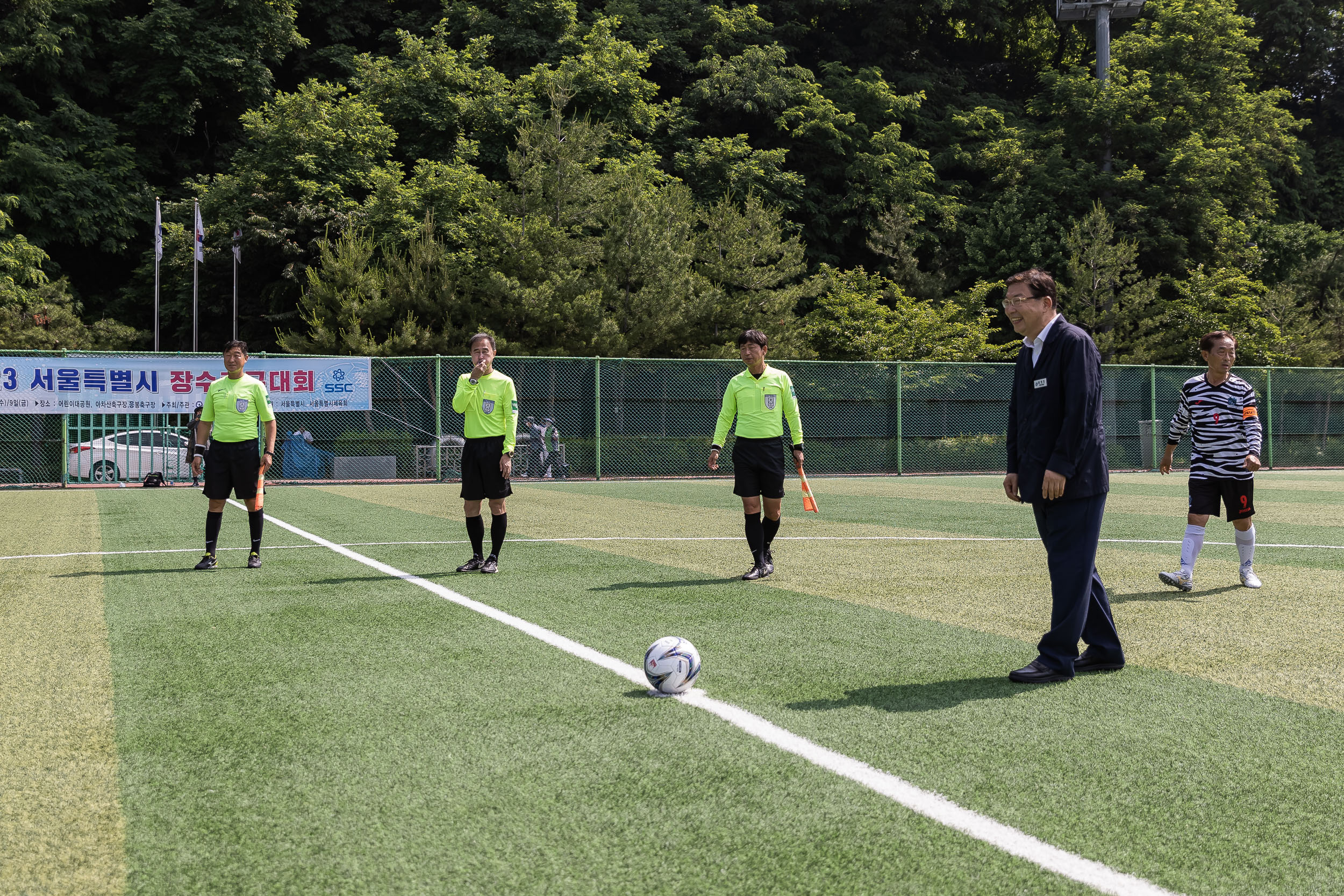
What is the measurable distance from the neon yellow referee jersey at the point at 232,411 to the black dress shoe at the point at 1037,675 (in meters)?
6.54

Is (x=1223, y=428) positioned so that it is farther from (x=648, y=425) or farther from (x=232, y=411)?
(x=648, y=425)

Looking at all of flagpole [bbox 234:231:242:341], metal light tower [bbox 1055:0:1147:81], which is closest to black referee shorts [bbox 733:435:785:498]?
flagpole [bbox 234:231:242:341]

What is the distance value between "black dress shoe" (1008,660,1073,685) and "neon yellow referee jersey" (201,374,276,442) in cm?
654

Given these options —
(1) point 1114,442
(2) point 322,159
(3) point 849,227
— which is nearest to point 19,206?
(2) point 322,159

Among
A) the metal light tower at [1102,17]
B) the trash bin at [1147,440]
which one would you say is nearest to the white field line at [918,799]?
the trash bin at [1147,440]

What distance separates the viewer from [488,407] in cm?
831

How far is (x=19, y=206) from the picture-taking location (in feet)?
109

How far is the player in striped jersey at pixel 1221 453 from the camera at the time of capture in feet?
24.8

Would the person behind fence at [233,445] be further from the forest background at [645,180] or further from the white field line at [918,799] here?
the forest background at [645,180]

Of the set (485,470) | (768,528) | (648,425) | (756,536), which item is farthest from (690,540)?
(648,425)

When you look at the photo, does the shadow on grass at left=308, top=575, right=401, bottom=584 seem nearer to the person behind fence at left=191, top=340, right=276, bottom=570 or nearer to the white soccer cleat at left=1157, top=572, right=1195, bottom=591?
the person behind fence at left=191, top=340, right=276, bottom=570

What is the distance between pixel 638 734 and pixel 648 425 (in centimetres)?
1917

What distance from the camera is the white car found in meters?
19.5

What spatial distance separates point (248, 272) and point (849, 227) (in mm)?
21493
